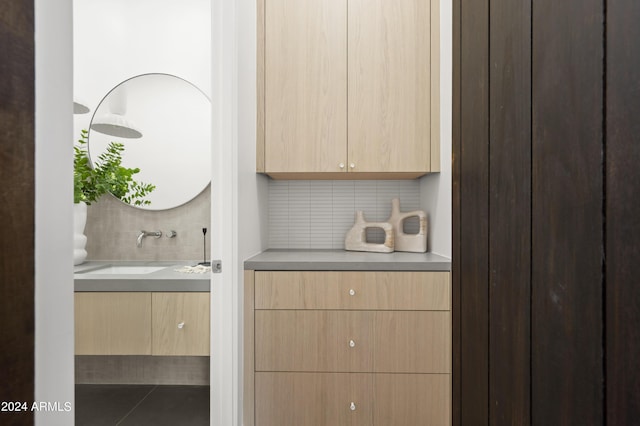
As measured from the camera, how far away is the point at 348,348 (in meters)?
1.53

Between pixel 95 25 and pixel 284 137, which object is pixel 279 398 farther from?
pixel 95 25

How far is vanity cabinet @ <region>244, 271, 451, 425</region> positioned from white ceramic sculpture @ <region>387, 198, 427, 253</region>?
39cm

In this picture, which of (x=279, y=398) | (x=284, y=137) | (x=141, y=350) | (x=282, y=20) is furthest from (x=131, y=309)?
(x=282, y=20)

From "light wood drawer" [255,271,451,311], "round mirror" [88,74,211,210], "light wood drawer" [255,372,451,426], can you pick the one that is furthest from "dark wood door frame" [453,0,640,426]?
"round mirror" [88,74,211,210]

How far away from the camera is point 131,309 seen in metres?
1.65

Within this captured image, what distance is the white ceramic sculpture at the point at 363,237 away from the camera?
192 cm

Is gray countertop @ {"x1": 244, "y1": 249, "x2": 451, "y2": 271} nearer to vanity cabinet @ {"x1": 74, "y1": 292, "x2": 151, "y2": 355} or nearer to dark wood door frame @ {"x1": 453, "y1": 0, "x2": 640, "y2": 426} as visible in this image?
vanity cabinet @ {"x1": 74, "y1": 292, "x2": 151, "y2": 355}

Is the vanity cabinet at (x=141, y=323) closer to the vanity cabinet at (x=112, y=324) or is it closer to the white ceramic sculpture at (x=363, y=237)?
the vanity cabinet at (x=112, y=324)

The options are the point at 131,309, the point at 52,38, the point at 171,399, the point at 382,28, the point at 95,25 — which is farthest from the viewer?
the point at 95,25

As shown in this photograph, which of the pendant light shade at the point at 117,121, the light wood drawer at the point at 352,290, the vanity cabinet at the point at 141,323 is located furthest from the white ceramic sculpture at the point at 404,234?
the pendant light shade at the point at 117,121

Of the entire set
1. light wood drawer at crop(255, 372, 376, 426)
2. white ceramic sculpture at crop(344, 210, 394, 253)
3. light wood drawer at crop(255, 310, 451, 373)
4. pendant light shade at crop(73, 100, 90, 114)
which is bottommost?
light wood drawer at crop(255, 372, 376, 426)

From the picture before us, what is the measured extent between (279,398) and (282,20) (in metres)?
1.86

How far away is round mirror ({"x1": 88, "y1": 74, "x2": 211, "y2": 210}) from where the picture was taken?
2.10 metres

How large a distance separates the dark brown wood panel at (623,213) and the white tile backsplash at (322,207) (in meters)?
1.89
